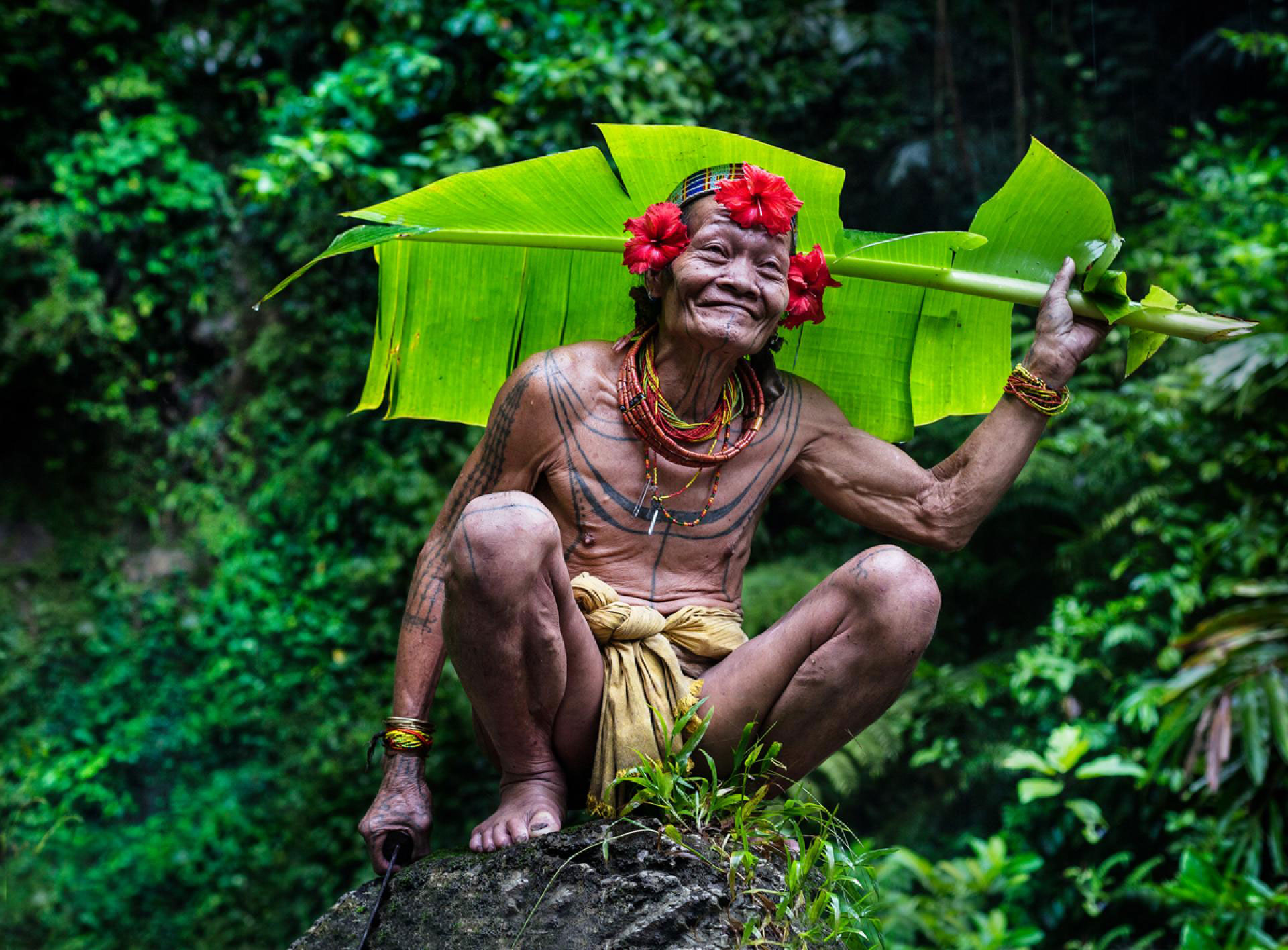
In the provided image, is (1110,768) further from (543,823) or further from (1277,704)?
(543,823)

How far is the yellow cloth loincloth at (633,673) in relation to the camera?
2.55 meters

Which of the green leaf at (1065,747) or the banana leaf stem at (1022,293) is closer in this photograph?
the banana leaf stem at (1022,293)

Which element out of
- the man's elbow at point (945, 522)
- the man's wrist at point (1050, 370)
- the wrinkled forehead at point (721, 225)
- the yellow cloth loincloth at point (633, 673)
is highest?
the wrinkled forehead at point (721, 225)

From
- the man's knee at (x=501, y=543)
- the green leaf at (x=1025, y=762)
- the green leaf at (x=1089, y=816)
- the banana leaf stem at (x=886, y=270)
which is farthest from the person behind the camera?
the green leaf at (x=1089, y=816)

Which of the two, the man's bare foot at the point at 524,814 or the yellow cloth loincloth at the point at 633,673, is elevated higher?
the yellow cloth loincloth at the point at 633,673

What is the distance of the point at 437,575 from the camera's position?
2.76m

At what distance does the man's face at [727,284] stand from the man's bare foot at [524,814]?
3.34 ft

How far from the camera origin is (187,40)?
7406 millimetres

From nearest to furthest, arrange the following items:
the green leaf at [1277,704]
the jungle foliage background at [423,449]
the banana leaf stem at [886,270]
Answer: the banana leaf stem at [886,270] → the green leaf at [1277,704] → the jungle foliage background at [423,449]

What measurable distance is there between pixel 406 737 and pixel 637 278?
4.29 ft

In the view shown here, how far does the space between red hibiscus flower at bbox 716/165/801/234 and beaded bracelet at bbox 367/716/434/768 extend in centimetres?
132

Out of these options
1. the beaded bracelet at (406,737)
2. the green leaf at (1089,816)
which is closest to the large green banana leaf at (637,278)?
the beaded bracelet at (406,737)

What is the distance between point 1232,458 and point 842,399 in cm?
274

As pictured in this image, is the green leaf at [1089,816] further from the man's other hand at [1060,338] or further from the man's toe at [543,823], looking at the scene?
the man's toe at [543,823]
